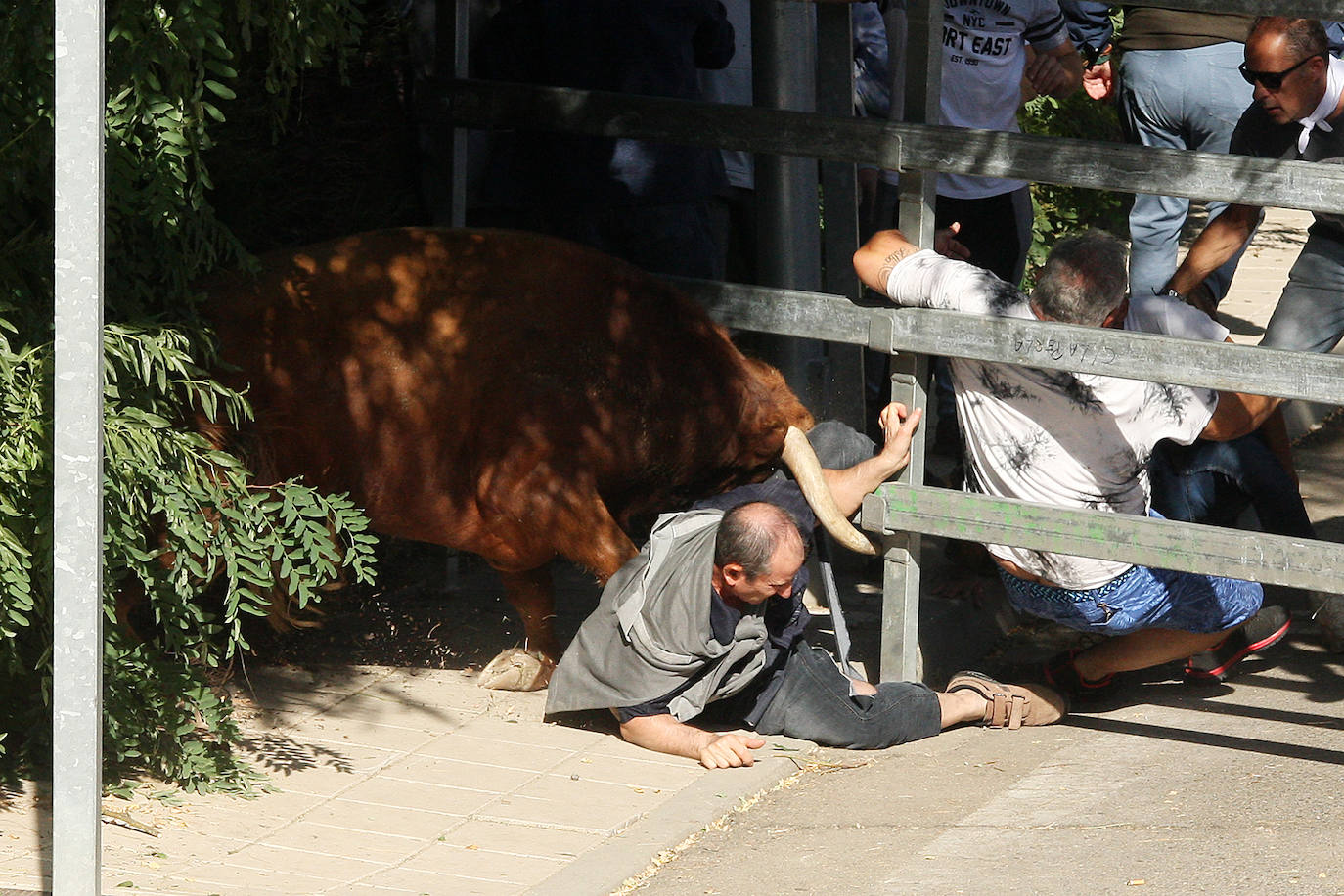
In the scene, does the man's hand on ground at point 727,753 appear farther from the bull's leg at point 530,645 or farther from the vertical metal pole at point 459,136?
the vertical metal pole at point 459,136

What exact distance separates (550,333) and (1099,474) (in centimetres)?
158

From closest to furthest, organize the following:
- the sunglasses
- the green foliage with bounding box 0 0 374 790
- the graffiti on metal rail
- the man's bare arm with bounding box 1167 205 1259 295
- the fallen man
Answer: the green foliage with bounding box 0 0 374 790 < the graffiti on metal rail < the fallen man < the sunglasses < the man's bare arm with bounding box 1167 205 1259 295

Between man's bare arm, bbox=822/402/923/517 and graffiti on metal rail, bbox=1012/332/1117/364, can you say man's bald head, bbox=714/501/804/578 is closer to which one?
man's bare arm, bbox=822/402/923/517

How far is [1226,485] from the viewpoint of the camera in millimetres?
5223

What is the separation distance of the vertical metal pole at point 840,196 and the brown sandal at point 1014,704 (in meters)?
1.21

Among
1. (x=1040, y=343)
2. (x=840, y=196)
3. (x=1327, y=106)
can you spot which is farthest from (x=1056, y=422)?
(x=1327, y=106)

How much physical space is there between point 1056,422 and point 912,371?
1.39 ft

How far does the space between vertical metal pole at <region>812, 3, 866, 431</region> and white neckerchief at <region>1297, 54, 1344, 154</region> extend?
144cm

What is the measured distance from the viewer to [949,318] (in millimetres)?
4535

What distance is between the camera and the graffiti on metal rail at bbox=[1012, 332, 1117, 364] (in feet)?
14.3

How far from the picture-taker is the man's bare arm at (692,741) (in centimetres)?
450

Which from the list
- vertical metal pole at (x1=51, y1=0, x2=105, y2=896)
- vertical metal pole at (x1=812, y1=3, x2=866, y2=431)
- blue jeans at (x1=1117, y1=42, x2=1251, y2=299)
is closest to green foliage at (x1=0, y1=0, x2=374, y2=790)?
vertical metal pole at (x1=51, y1=0, x2=105, y2=896)

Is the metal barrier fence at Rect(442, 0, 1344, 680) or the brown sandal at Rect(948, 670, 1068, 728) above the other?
the metal barrier fence at Rect(442, 0, 1344, 680)

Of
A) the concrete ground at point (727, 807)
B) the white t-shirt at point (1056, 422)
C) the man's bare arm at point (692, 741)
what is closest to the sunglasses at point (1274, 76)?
the white t-shirt at point (1056, 422)
